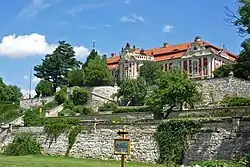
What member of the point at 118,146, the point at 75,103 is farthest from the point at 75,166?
the point at 75,103

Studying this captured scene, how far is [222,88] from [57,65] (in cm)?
3970

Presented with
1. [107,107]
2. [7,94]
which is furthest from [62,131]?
[7,94]

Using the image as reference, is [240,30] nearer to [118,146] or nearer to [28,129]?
[118,146]

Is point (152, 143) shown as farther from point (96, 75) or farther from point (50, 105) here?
point (96, 75)

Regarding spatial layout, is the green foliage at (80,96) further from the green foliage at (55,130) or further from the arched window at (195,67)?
the green foliage at (55,130)

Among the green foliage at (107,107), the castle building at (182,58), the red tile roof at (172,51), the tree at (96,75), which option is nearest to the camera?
the green foliage at (107,107)

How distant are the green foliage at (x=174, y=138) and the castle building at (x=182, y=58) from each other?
Result: 37955mm

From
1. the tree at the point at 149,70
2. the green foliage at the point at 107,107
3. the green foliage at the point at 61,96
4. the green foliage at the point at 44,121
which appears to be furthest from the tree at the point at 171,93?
the tree at the point at 149,70

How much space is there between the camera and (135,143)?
29766 millimetres

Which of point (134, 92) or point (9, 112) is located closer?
point (134, 92)

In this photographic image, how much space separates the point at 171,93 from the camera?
38375mm

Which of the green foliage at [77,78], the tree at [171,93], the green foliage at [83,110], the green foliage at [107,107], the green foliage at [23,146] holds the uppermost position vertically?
the green foliage at [77,78]

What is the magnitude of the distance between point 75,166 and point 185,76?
1845cm

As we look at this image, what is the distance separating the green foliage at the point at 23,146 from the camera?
122ft
